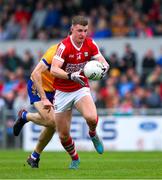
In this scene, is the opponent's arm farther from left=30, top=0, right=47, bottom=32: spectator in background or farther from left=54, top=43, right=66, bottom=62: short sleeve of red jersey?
left=30, top=0, right=47, bottom=32: spectator in background

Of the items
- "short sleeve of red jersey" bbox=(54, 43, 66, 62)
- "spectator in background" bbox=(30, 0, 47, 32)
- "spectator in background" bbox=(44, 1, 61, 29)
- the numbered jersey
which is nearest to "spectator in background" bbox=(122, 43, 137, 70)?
"spectator in background" bbox=(44, 1, 61, 29)

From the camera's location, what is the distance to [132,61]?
25.1 m

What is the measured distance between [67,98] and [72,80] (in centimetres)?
48

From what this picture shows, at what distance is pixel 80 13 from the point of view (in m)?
27.8

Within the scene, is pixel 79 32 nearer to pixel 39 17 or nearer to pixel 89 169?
pixel 89 169

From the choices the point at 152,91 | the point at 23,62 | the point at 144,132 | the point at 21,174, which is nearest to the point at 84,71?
the point at 21,174

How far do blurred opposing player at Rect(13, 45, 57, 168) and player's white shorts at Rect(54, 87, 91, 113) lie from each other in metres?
0.14

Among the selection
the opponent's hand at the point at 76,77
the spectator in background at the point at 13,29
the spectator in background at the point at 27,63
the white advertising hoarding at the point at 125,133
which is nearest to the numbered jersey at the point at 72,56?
the opponent's hand at the point at 76,77

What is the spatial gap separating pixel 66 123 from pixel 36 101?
1.34 meters

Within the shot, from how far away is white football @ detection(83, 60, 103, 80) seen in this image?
12.7m

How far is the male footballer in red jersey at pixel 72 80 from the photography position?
508 inches

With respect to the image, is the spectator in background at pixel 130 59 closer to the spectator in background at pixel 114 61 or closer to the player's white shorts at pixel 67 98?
the spectator in background at pixel 114 61

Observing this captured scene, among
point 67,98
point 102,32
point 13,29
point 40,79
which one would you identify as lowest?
point 13,29

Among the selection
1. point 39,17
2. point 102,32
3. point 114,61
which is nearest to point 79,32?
point 114,61
